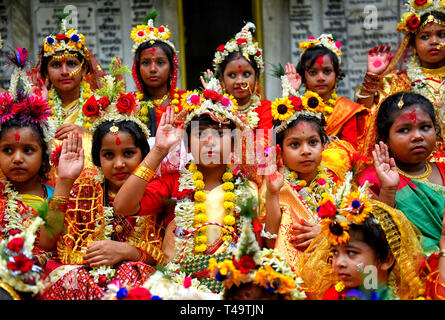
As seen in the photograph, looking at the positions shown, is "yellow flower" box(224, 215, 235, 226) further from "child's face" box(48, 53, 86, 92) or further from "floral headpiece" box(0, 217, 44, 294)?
"child's face" box(48, 53, 86, 92)

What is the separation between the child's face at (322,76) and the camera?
557cm

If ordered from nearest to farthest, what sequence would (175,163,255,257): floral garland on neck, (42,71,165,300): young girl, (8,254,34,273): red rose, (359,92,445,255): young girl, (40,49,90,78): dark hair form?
(8,254,34,273): red rose < (42,71,165,300): young girl < (359,92,445,255): young girl < (175,163,255,257): floral garland on neck < (40,49,90,78): dark hair

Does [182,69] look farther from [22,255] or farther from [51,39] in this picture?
[22,255]

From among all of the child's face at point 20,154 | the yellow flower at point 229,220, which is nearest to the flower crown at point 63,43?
the child's face at point 20,154

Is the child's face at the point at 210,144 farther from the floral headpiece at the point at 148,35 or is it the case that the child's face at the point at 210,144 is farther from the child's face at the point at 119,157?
the floral headpiece at the point at 148,35

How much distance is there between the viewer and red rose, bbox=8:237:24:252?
9.89 feet

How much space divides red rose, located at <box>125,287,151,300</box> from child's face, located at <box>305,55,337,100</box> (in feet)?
10.9

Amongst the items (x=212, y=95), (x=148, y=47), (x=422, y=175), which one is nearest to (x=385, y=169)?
(x=422, y=175)

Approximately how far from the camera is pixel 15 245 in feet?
9.89

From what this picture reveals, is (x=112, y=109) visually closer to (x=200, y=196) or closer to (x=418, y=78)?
(x=200, y=196)

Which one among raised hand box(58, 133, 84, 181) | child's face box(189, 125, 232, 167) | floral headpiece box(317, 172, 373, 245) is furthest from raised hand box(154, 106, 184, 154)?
floral headpiece box(317, 172, 373, 245)

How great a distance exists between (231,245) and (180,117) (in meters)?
1.04

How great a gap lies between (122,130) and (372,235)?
1897 mm
